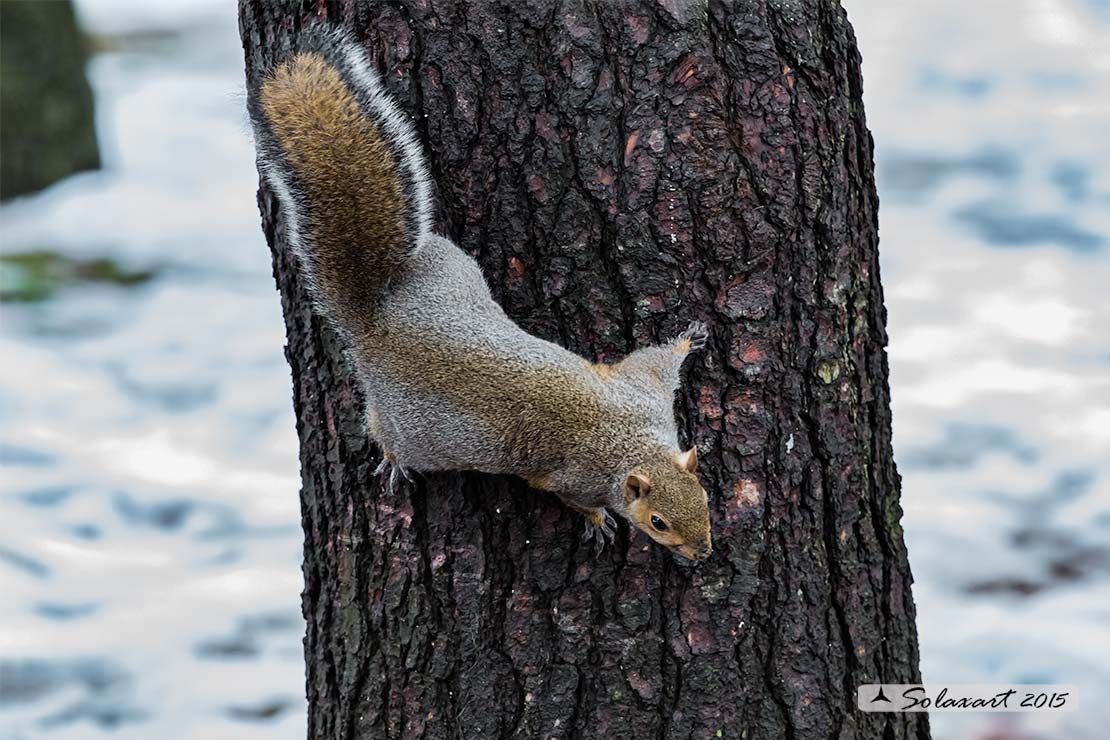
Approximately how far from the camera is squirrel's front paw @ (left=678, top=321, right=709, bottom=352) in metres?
1.89

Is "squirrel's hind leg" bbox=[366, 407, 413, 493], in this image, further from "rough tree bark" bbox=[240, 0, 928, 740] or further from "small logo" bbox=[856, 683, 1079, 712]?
"small logo" bbox=[856, 683, 1079, 712]

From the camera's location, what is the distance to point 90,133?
5.77m

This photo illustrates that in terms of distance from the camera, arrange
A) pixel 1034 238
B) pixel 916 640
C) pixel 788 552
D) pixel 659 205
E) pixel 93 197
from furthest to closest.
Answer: pixel 93 197, pixel 1034 238, pixel 916 640, pixel 788 552, pixel 659 205

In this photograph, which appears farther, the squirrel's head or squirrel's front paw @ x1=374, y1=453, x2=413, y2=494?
squirrel's front paw @ x1=374, y1=453, x2=413, y2=494

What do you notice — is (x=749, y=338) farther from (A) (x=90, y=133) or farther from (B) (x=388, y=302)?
(A) (x=90, y=133)

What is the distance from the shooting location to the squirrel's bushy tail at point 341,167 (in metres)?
1.89

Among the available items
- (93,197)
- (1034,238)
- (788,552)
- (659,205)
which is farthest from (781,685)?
(93,197)

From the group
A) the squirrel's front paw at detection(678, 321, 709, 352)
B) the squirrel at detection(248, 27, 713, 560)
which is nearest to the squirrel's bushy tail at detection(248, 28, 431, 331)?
the squirrel at detection(248, 27, 713, 560)

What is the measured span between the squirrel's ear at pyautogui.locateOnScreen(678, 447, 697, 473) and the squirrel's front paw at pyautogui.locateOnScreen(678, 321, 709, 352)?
0.50 feet

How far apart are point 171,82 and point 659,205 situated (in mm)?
4874

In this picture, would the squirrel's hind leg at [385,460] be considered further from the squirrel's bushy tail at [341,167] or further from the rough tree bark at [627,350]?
the squirrel's bushy tail at [341,167]

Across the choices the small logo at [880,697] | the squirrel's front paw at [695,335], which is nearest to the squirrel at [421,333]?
the squirrel's front paw at [695,335]

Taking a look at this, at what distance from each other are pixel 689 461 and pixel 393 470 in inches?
18.1

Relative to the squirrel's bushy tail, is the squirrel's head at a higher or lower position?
lower
